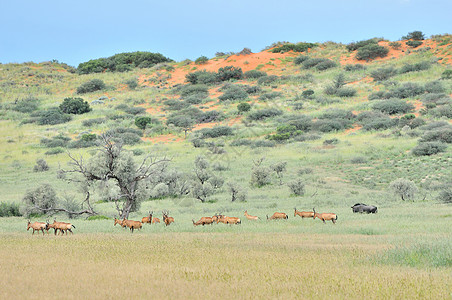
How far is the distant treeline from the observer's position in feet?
397

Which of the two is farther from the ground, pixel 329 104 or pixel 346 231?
pixel 329 104

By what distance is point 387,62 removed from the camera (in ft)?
305

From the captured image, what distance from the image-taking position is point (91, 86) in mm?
99688

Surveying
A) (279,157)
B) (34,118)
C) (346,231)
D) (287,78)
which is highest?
(287,78)

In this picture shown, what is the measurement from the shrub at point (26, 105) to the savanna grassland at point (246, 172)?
612 millimetres

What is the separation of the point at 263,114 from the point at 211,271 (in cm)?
6393

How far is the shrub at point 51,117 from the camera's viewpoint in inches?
2968

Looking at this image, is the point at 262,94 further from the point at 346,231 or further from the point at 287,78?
the point at 346,231

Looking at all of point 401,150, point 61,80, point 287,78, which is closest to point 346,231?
point 401,150

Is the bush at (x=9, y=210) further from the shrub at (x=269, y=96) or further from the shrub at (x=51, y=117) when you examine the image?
the shrub at (x=269, y=96)

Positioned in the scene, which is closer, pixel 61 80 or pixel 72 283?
pixel 72 283

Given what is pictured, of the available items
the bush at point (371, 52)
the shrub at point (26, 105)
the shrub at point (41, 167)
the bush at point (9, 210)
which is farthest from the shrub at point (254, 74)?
the bush at point (9, 210)

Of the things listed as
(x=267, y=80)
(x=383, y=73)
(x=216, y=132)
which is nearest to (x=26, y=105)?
(x=216, y=132)

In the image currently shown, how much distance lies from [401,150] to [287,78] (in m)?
51.6
